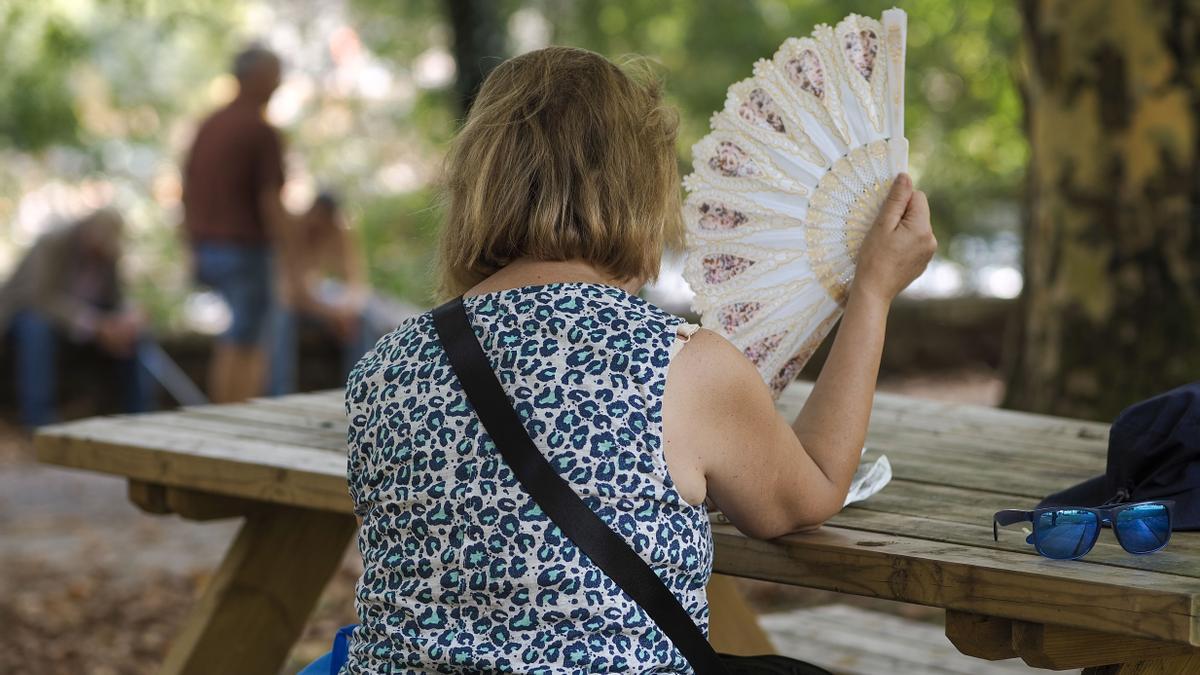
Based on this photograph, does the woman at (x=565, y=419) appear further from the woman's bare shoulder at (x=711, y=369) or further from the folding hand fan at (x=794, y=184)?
the folding hand fan at (x=794, y=184)

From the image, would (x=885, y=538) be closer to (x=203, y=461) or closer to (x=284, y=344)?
(x=203, y=461)

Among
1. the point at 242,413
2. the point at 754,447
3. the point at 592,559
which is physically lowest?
the point at 242,413

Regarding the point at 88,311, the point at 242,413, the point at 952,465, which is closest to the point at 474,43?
the point at 88,311

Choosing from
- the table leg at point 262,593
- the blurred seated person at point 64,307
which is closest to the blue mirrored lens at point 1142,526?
the table leg at point 262,593

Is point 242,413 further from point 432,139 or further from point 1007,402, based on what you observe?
point 432,139

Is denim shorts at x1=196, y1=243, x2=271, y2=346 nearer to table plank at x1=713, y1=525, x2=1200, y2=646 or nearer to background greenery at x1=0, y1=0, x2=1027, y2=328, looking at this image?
background greenery at x1=0, y1=0, x2=1027, y2=328

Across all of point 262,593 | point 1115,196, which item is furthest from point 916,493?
point 1115,196

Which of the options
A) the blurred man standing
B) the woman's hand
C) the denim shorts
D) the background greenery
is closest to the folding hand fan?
the woman's hand

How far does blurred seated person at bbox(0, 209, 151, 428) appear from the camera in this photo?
7762 mm

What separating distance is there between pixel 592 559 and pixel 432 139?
10002 mm

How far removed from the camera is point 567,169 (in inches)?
66.4

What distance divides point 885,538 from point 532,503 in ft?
1.62

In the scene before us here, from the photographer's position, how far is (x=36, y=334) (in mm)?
7777

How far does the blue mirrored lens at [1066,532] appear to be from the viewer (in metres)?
1.59
